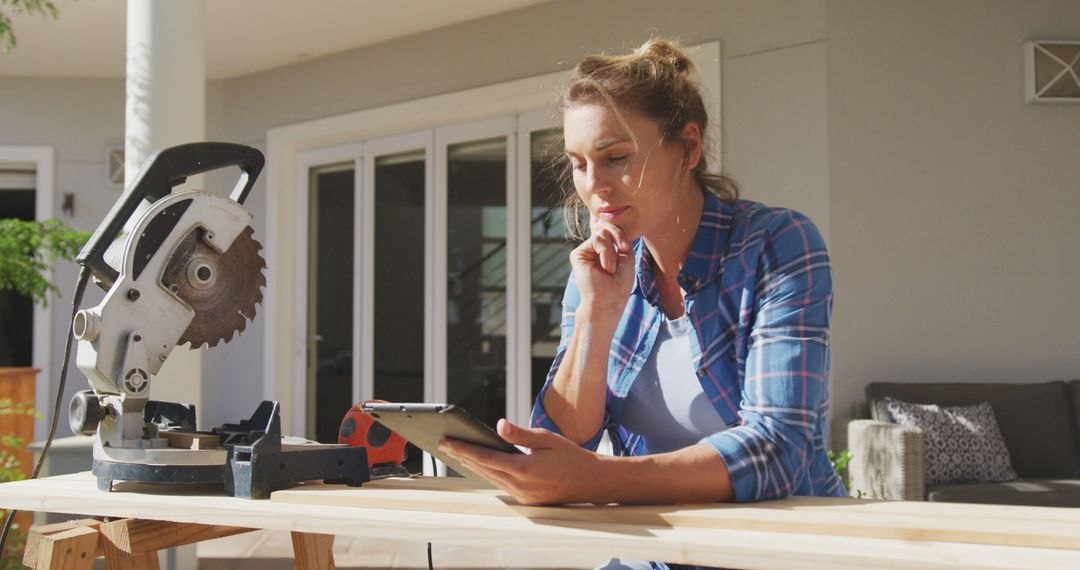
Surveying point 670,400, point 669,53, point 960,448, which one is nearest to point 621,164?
point 669,53

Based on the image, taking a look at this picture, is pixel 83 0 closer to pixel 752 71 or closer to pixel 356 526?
pixel 752 71

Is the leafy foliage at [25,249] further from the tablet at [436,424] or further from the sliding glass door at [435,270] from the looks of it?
the tablet at [436,424]

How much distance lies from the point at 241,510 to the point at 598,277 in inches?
23.1

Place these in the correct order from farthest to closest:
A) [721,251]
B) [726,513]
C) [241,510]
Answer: [721,251]
[241,510]
[726,513]

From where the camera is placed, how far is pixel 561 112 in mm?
1439

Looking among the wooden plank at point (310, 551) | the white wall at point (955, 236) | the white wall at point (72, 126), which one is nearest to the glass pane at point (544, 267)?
the white wall at point (955, 236)

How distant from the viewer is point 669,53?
4.89 ft

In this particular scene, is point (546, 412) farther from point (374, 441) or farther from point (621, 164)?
point (621, 164)

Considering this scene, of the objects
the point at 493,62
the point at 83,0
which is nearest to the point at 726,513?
the point at 493,62

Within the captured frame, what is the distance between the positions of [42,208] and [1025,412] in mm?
6457

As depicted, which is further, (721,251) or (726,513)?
(721,251)

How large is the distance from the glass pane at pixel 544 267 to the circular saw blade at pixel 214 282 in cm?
405

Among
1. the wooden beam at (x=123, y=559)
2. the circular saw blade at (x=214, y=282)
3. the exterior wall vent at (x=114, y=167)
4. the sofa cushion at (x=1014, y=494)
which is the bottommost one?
the sofa cushion at (x=1014, y=494)

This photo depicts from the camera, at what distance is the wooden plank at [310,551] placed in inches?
70.5
